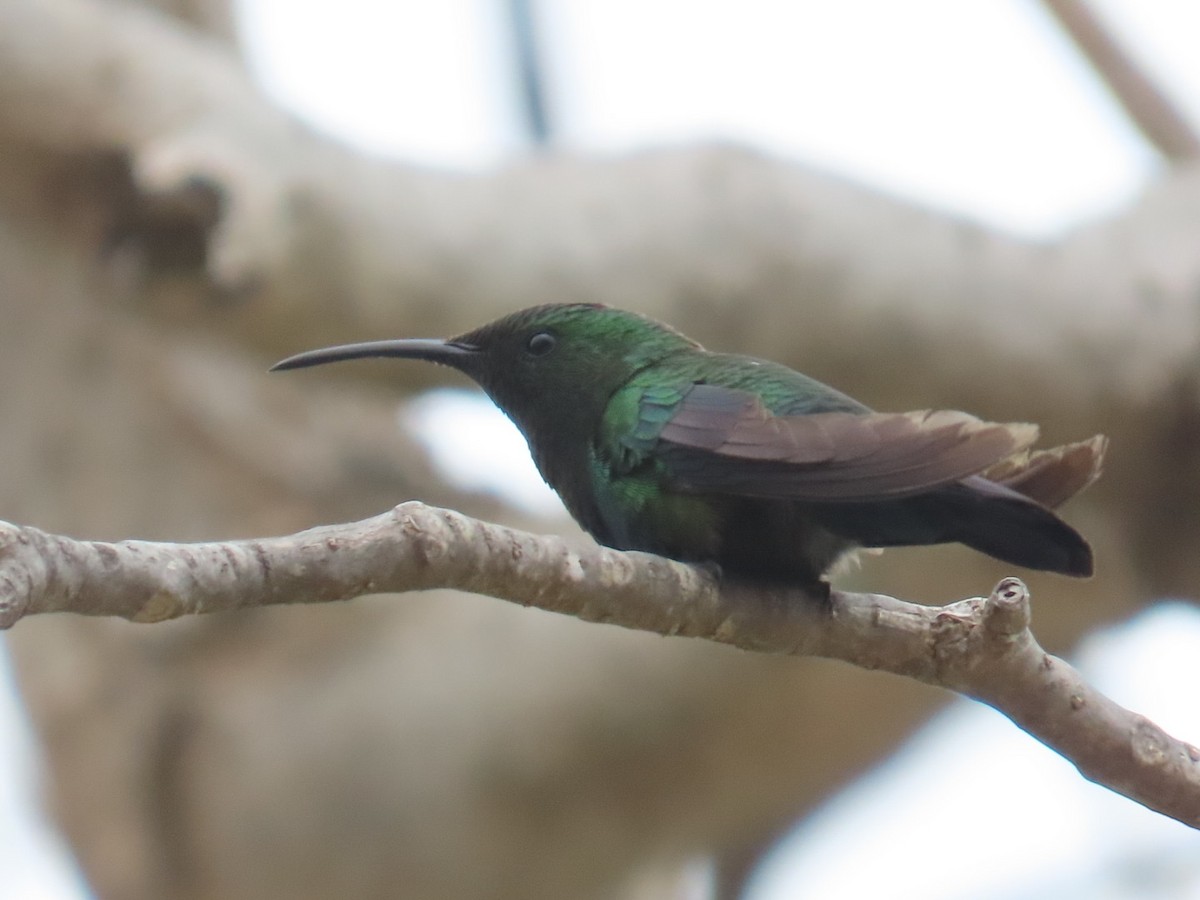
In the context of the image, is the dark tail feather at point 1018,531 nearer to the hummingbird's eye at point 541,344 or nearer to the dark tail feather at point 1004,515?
the dark tail feather at point 1004,515

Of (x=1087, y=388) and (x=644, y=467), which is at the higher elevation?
(x=644, y=467)

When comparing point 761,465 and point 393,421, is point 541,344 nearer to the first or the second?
point 761,465

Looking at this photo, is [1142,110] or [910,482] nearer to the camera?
[910,482]

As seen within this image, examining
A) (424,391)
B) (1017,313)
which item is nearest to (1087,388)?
(1017,313)

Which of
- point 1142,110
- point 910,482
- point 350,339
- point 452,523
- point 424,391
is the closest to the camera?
point 452,523

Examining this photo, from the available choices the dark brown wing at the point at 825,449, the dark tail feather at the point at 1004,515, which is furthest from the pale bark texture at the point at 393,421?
the dark tail feather at the point at 1004,515

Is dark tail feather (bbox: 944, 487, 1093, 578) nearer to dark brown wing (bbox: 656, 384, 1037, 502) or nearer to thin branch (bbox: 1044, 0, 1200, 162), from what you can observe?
dark brown wing (bbox: 656, 384, 1037, 502)

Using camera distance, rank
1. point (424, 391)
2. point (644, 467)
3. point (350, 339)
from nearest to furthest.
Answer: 1. point (644, 467)
2. point (350, 339)
3. point (424, 391)

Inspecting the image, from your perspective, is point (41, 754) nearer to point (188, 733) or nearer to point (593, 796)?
point (188, 733)
